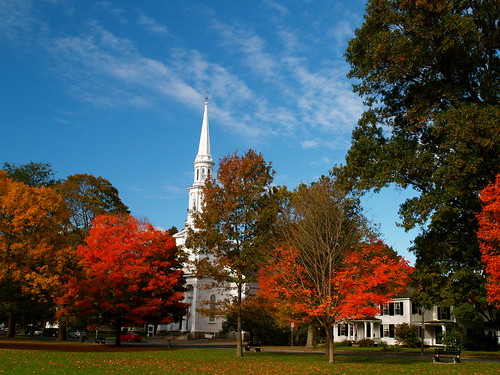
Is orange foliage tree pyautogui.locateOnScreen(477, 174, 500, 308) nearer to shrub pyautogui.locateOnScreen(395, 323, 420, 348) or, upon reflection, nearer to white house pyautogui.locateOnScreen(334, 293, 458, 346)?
shrub pyautogui.locateOnScreen(395, 323, 420, 348)

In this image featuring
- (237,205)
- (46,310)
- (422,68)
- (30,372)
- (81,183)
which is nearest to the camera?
(30,372)

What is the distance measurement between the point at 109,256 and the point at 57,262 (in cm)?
463

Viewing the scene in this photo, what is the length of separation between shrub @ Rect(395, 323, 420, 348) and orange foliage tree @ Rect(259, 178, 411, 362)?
2450 centimetres

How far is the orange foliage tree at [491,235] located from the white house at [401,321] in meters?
31.7

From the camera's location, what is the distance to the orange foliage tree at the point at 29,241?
104 ft

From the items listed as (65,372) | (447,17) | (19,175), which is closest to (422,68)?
(447,17)

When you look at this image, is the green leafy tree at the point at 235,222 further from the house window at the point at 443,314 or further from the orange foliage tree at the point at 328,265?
the house window at the point at 443,314

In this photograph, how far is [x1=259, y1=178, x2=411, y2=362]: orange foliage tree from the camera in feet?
87.1

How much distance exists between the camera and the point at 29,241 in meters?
32.4

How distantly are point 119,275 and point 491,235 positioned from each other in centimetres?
2548

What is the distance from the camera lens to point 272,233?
31.3 m

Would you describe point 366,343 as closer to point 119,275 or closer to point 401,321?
point 401,321

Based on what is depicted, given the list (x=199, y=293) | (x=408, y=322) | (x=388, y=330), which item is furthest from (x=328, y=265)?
(x=199, y=293)

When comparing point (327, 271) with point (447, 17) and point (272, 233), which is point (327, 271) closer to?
point (272, 233)
